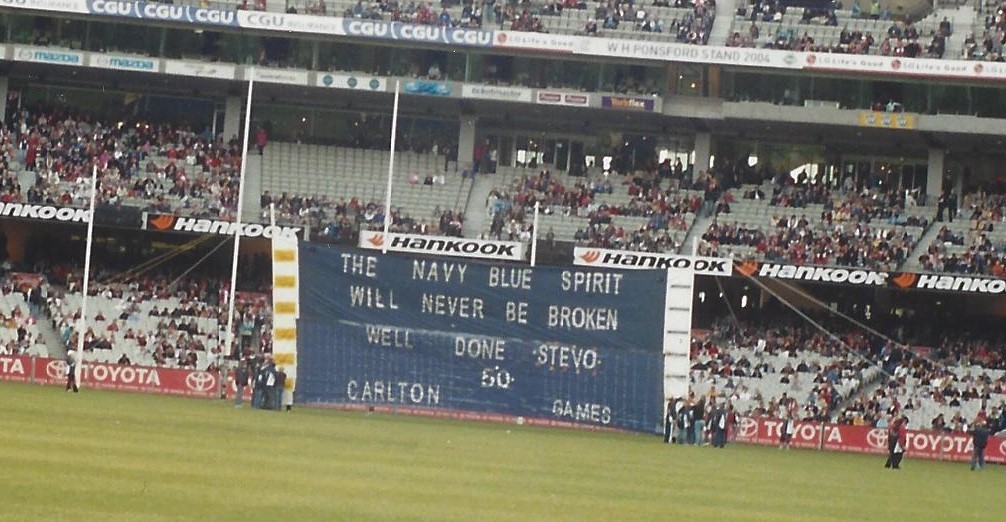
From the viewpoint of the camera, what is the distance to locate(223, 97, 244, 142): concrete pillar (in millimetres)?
72250

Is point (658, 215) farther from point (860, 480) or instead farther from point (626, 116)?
point (860, 480)

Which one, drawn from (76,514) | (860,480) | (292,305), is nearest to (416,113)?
(292,305)

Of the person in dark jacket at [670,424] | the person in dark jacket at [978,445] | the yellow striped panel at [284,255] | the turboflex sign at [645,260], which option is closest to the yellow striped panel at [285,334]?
the yellow striped panel at [284,255]

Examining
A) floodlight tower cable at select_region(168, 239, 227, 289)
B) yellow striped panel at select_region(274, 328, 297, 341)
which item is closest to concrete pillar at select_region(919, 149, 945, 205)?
floodlight tower cable at select_region(168, 239, 227, 289)

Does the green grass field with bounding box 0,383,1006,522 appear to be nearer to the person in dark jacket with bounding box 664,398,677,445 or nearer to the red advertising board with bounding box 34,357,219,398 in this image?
the person in dark jacket with bounding box 664,398,677,445

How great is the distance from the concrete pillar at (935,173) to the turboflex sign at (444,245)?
1803 centimetres

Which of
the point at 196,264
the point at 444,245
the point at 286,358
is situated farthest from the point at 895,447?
the point at 196,264

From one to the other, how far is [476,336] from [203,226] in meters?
27.2

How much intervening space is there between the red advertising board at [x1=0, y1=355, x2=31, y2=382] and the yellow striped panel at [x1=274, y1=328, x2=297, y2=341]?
58.1ft

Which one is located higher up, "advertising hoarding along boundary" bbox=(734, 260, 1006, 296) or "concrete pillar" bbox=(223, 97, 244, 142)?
A: "concrete pillar" bbox=(223, 97, 244, 142)

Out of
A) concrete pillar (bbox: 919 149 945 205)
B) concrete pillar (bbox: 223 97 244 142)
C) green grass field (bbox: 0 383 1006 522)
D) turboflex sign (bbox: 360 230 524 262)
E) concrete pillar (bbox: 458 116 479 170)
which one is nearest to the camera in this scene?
green grass field (bbox: 0 383 1006 522)

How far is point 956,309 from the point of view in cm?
6731

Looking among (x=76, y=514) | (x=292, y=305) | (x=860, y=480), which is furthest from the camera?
(x=292, y=305)

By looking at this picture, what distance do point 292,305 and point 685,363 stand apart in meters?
8.48
